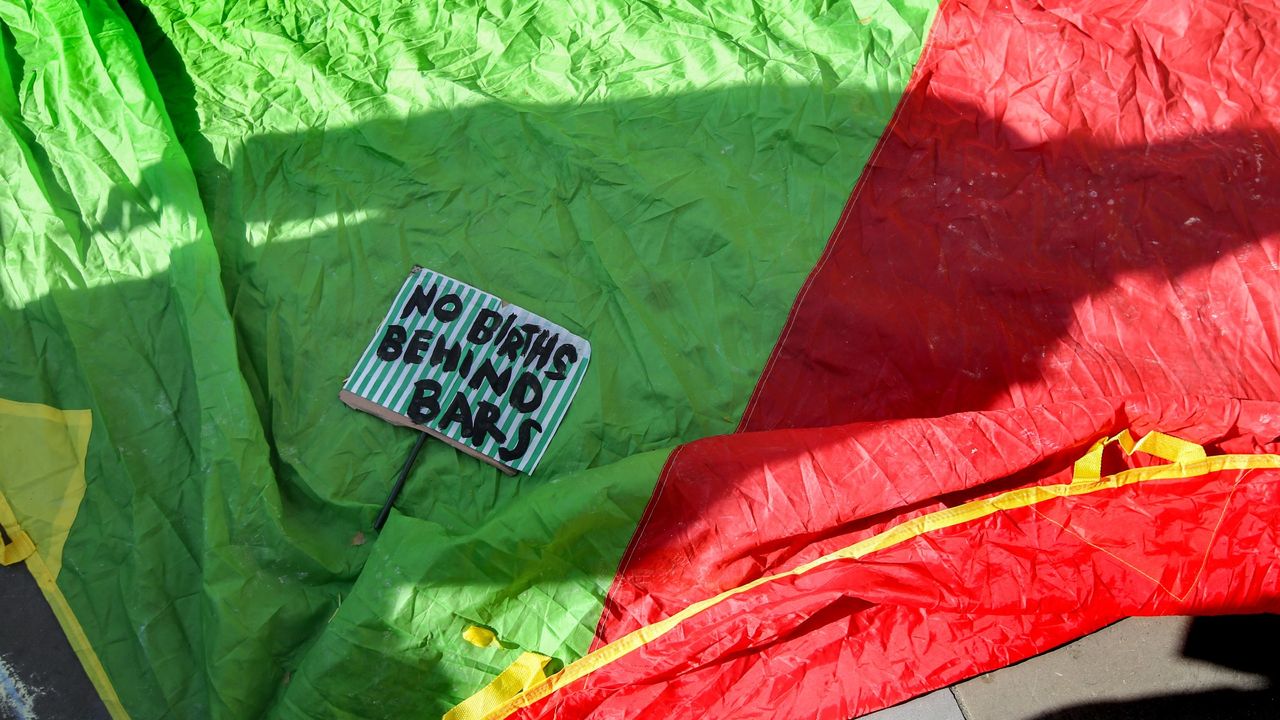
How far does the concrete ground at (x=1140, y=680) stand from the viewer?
4.78ft

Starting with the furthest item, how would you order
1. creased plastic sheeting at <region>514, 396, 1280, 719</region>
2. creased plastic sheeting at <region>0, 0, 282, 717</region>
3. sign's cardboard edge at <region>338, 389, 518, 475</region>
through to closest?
sign's cardboard edge at <region>338, 389, 518, 475</region> → creased plastic sheeting at <region>0, 0, 282, 717</region> → creased plastic sheeting at <region>514, 396, 1280, 719</region>

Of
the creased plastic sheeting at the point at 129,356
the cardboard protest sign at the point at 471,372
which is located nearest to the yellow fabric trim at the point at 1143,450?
the cardboard protest sign at the point at 471,372

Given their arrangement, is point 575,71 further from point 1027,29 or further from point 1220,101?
point 1220,101

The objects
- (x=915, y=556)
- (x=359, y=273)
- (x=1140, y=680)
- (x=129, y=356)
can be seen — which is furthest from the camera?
(x=359, y=273)

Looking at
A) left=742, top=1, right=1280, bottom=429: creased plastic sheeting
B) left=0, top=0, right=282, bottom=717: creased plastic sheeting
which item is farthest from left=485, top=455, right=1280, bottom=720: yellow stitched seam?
left=0, top=0, right=282, bottom=717: creased plastic sheeting

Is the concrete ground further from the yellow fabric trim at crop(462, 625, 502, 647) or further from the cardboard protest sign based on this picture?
the cardboard protest sign

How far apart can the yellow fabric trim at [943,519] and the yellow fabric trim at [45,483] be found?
0.74 meters

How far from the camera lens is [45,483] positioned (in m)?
1.51

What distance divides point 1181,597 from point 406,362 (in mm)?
1328

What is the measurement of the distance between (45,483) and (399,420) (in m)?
0.60

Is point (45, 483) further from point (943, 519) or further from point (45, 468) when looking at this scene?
point (943, 519)

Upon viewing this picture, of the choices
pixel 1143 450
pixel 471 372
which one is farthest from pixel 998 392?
pixel 471 372

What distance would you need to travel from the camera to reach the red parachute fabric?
1.33 m

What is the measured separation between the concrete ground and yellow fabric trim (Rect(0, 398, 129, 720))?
1.38 meters
